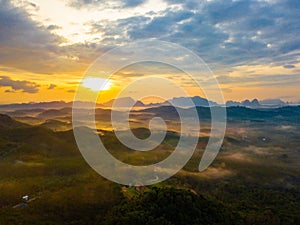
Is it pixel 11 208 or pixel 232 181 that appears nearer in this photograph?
pixel 11 208

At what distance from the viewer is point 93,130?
15812cm

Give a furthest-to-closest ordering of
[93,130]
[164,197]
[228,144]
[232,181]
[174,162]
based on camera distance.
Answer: [228,144] → [93,130] → [174,162] → [232,181] → [164,197]

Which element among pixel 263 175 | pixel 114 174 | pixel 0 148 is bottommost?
pixel 263 175

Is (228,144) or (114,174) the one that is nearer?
(114,174)

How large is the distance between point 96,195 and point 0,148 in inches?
2422

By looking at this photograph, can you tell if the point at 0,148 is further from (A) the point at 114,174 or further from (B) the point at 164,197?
(B) the point at 164,197

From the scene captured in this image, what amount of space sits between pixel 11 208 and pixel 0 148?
59975 mm

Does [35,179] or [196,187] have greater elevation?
[35,179]

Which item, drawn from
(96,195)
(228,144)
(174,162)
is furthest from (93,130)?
(96,195)

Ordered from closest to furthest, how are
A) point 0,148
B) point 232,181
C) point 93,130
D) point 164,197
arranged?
point 164,197 → point 232,181 → point 0,148 → point 93,130

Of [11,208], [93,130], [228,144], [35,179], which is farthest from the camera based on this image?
[228,144]

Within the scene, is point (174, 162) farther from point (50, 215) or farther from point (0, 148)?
point (50, 215)

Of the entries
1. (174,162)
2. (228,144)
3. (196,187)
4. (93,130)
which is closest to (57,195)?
(196,187)

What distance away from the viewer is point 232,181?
91562mm
